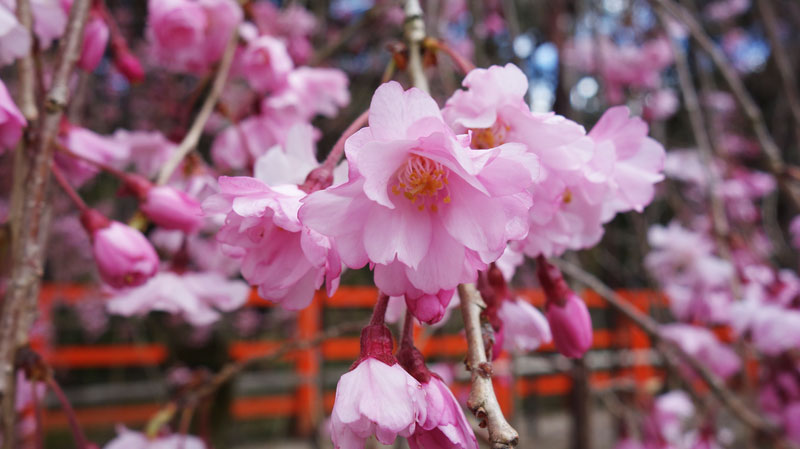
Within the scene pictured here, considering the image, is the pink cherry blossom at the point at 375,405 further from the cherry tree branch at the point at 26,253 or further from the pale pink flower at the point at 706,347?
the pale pink flower at the point at 706,347

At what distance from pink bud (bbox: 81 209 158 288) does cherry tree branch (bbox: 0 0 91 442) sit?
0.06m

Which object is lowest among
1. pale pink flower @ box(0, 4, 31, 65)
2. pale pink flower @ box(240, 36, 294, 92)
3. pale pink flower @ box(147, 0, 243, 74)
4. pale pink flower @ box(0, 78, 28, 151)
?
pale pink flower @ box(0, 78, 28, 151)

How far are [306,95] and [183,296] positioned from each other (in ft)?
1.23

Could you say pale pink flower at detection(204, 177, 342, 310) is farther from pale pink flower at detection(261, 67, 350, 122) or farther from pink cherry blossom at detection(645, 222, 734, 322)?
pink cherry blossom at detection(645, 222, 734, 322)

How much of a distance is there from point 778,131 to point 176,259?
274 centimetres

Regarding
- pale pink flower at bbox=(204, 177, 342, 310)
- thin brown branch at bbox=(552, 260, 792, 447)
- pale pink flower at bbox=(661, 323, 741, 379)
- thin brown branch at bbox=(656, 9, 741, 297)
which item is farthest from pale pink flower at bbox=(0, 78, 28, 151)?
pale pink flower at bbox=(661, 323, 741, 379)

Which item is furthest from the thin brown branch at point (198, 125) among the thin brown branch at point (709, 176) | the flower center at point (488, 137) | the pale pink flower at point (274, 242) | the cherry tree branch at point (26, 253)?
the thin brown branch at point (709, 176)

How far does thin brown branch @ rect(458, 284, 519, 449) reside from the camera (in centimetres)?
32

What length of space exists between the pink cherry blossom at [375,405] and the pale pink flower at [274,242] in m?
0.07

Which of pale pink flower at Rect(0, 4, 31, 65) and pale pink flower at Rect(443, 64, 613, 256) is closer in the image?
pale pink flower at Rect(443, 64, 613, 256)

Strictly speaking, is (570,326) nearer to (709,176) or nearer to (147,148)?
(147,148)

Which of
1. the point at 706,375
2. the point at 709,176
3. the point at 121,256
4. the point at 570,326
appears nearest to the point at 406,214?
the point at 570,326

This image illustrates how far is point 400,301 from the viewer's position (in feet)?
1.70

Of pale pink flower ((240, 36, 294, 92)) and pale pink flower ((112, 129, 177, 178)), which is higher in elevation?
pale pink flower ((240, 36, 294, 92))
